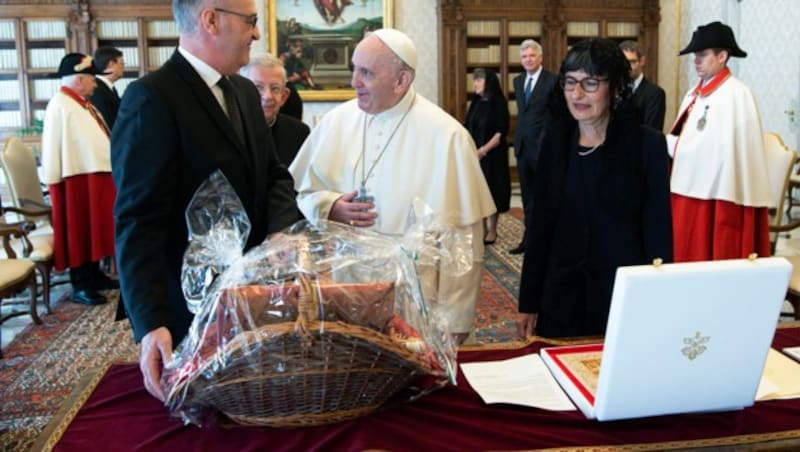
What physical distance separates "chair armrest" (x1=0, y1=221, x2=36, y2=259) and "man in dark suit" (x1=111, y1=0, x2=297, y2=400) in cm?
316

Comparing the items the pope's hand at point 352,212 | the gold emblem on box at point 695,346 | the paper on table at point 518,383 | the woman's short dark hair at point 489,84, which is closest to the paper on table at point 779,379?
the gold emblem on box at point 695,346

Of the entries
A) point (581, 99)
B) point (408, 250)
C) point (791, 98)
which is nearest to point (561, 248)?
point (581, 99)

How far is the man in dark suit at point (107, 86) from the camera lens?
5941mm

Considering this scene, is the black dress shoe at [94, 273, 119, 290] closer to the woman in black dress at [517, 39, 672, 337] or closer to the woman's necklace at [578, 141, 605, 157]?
the woman in black dress at [517, 39, 672, 337]

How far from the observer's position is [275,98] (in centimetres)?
344

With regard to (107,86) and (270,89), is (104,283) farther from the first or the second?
(270,89)

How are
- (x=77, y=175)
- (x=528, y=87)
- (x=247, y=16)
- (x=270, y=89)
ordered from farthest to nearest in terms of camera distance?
(x=528, y=87), (x=77, y=175), (x=270, y=89), (x=247, y=16)

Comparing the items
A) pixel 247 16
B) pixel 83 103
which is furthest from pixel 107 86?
pixel 247 16

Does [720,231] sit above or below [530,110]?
below

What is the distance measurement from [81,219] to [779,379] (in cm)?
464

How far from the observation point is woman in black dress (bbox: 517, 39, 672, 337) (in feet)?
6.85

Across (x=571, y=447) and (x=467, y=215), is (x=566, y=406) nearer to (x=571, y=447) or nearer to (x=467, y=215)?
(x=571, y=447)

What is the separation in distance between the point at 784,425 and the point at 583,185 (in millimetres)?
932

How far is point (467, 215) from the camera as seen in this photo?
259cm
